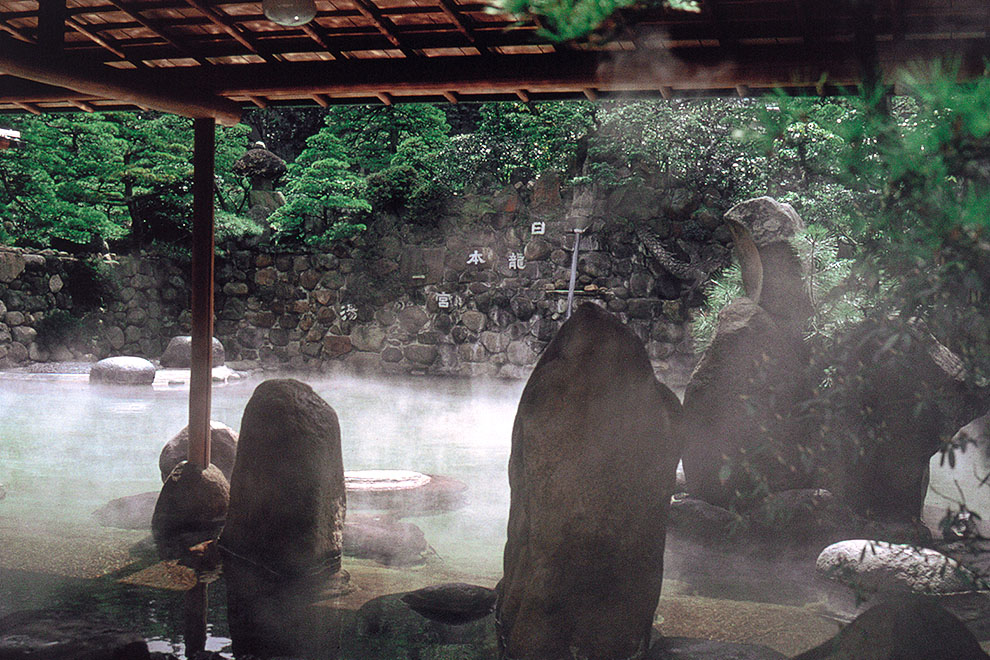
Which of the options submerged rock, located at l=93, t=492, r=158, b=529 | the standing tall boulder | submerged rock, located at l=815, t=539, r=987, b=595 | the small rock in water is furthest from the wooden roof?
submerged rock, located at l=93, t=492, r=158, b=529

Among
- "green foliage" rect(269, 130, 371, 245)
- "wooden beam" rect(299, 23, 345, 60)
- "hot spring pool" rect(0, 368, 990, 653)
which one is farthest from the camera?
"green foliage" rect(269, 130, 371, 245)

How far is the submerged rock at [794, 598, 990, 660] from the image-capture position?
8.96 feet

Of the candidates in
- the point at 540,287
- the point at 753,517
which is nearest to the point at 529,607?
the point at 753,517

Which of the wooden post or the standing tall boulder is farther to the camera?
the wooden post

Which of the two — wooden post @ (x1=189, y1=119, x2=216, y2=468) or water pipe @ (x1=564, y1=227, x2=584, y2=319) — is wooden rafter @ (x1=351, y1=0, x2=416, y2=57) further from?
water pipe @ (x1=564, y1=227, x2=584, y2=319)

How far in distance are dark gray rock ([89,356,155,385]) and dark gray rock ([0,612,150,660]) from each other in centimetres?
968

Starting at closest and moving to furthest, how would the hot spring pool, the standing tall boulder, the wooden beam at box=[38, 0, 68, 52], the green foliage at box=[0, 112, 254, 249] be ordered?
1. the hot spring pool
2. the wooden beam at box=[38, 0, 68, 52]
3. the standing tall boulder
4. the green foliage at box=[0, 112, 254, 249]

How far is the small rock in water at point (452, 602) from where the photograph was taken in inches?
157

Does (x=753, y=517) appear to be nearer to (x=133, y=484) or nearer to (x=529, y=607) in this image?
(x=529, y=607)

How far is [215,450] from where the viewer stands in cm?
624

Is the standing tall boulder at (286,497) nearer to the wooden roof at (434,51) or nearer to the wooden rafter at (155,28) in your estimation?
the wooden roof at (434,51)

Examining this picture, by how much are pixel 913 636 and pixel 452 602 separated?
206cm

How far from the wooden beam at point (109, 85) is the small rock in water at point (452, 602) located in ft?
10.5

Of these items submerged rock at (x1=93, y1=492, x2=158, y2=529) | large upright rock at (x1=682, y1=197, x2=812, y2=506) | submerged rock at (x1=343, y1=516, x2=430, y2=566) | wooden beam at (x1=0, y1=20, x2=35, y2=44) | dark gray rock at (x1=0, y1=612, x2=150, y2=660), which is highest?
wooden beam at (x1=0, y1=20, x2=35, y2=44)
